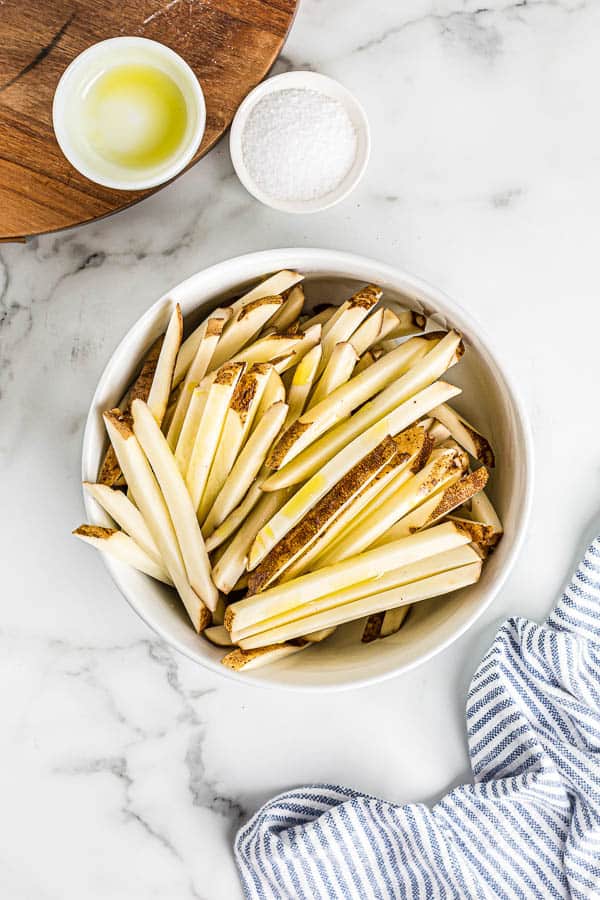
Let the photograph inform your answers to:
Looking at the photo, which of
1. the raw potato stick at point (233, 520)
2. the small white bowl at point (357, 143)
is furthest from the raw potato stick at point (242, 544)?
the small white bowl at point (357, 143)

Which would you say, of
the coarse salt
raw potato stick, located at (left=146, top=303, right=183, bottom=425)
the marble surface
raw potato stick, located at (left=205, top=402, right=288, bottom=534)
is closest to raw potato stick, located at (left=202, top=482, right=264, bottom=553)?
raw potato stick, located at (left=205, top=402, right=288, bottom=534)

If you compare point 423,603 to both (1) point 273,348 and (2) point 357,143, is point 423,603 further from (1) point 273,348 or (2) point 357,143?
(2) point 357,143

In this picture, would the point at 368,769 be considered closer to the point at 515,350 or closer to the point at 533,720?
the point at 533,720

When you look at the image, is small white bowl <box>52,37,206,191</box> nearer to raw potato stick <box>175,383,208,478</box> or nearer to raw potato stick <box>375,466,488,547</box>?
raw potato stick <box>175,383,208,478</box>

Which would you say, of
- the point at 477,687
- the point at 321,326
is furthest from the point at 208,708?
the point at 321,326

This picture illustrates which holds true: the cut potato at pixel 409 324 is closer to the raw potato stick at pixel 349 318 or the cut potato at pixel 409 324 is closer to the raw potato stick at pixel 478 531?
the raw potato stick at pixel 349 318

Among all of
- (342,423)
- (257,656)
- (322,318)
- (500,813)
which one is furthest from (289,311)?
(500,813)
